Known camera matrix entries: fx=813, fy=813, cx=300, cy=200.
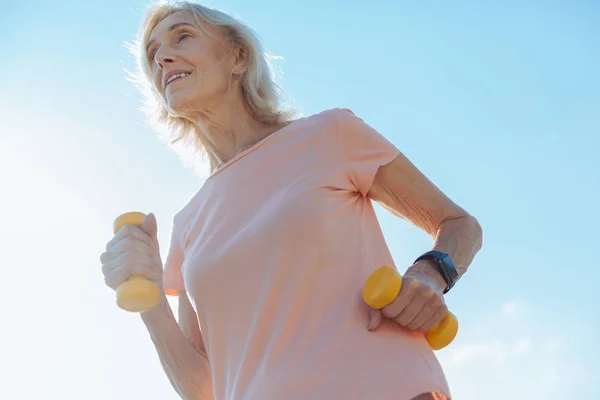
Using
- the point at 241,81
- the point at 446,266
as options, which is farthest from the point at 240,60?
the point at 446,266

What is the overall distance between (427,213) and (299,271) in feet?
1.84

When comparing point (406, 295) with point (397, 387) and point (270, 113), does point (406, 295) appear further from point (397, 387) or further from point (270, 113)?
point (270, 113)

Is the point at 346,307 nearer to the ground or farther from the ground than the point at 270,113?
nearer to the ground

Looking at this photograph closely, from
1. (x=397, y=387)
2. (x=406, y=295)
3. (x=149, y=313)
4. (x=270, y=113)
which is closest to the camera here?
(x=397, y=387)

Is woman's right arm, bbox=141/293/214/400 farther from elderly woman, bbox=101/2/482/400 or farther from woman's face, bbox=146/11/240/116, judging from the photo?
woman's face, bbox=146/11/240/116

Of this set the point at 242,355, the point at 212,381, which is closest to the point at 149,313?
the point at 212,381

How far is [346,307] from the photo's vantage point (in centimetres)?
236

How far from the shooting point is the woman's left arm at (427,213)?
2.58 m

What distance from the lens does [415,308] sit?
229 centimetres

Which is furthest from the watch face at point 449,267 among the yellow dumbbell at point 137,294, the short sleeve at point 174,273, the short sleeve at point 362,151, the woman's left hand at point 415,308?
the short sleeve at point 174,273

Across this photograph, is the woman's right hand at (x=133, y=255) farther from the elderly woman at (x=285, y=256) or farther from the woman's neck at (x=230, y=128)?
the woman's neck at (x=230, y=128)

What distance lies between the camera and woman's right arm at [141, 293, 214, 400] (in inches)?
111

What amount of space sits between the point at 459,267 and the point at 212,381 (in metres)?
0.94

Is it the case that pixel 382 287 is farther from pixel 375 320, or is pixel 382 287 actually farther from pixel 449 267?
pixel 449 267
